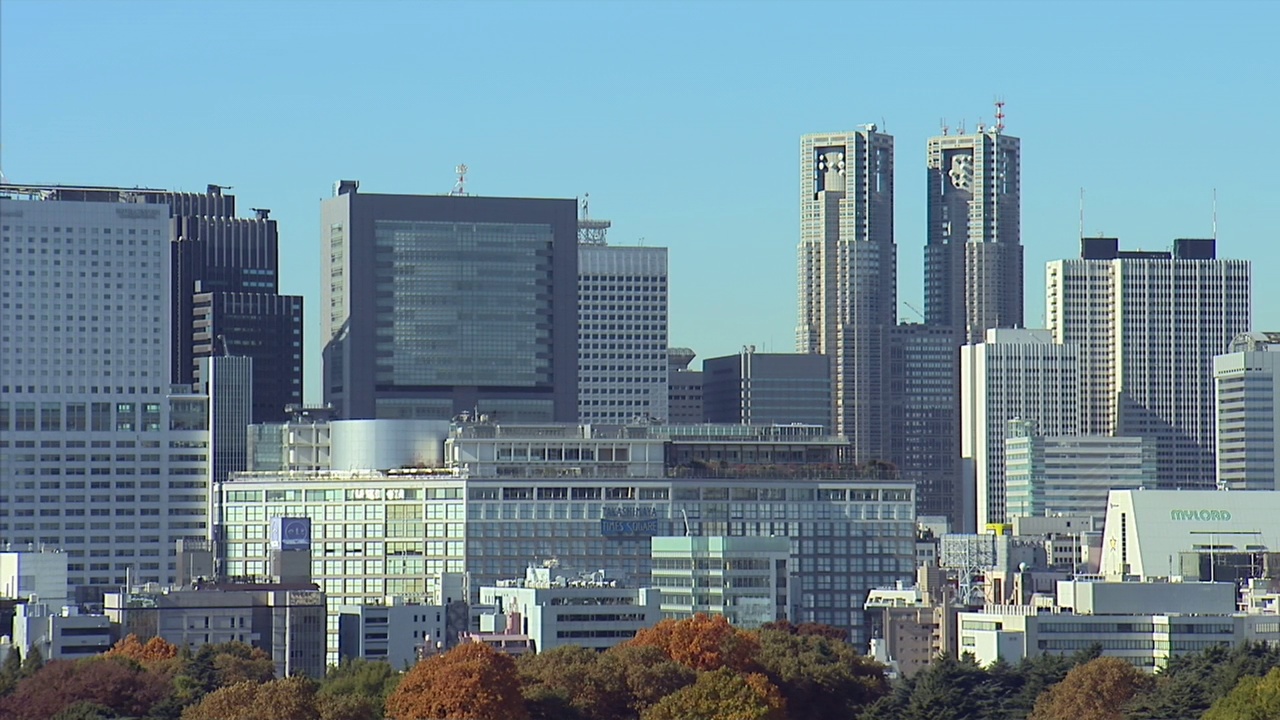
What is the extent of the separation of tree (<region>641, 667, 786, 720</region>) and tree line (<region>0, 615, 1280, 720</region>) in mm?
71

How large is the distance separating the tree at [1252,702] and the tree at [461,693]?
112 ft

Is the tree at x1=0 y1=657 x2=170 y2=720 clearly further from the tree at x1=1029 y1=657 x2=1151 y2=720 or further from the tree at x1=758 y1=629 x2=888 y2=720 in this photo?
the tree at x1=1029 y1=657 x2=1151 y2=720

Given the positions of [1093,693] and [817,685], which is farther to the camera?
[817,685]

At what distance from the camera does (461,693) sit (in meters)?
166

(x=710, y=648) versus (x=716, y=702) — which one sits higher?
(x=710, y=648)

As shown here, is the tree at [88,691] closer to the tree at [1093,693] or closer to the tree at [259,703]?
the tree at [259,703]

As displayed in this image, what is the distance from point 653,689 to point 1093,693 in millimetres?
24701

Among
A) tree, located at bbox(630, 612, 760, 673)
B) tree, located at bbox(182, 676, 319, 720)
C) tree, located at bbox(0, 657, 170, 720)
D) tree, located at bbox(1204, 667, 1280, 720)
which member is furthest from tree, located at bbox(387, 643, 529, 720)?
tree, located at bbox(1204, 667, 1280, 720)

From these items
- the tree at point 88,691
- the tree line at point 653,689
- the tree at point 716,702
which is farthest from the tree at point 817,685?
the tree at point 88,691

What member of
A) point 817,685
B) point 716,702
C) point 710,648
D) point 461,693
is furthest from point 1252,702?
point 461,693

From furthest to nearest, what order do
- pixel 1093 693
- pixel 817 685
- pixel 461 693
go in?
1. pixel 817 685
2. pixel 1093 693
3. pixel 461 693

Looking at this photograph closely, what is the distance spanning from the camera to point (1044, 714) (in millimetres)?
182625

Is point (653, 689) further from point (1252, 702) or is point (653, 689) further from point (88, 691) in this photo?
point (1252, 702)

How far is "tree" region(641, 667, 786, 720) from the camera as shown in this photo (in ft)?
554
